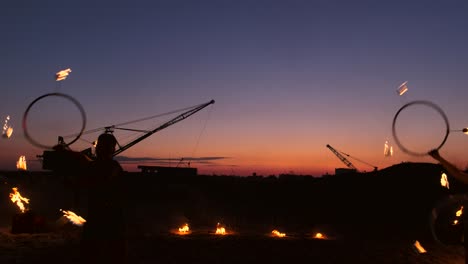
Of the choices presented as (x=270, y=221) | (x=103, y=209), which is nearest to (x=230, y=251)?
(x=103, y=209)

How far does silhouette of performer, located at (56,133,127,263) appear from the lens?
229 inches

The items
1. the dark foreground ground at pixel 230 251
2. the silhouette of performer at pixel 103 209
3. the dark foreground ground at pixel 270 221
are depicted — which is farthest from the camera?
the dark foreground ground at pixel 270 221

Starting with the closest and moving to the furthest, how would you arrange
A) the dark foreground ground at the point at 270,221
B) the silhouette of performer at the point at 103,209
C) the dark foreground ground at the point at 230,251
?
the silhouette of performer at the point at 103,209, the dark foreground ground at the point at 230,251, the dark foreground ground at the point at 270,221

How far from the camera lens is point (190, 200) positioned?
44.4 m

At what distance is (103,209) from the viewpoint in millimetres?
5934

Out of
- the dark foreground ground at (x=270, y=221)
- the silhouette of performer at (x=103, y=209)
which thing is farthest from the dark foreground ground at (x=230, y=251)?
the silhouette of performer at (x=103, y=209)

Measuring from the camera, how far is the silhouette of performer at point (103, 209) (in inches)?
229

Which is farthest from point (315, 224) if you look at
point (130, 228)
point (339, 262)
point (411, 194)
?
point (339, 262)

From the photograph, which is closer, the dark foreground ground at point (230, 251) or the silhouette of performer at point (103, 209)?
the silhouette of performer at point (103, 209)

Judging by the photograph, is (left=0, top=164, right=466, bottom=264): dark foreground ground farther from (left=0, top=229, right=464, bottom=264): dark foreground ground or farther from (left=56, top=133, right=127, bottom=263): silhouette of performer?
(left=56, top=133, right=127, bottom=263): silhouette of performer

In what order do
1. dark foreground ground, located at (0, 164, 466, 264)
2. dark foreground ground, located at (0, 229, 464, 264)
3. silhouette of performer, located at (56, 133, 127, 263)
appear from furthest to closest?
dark foreground ground, located at (0, 164, 466, 264) < dark foreground ground, located at (0, 229, 464, 264) < silhouette of performer, located at (56, 133, 127, 263)

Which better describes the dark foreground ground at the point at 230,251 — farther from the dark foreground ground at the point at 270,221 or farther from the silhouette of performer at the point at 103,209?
the silhouette of performer at the point at 103,209

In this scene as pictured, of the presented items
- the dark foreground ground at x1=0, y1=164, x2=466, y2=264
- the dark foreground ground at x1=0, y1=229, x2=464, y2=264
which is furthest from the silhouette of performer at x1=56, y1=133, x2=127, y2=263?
the dark foreground ground at x1=0, y1=229, x2=464, y2=264

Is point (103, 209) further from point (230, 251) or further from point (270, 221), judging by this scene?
point (270, 221)
